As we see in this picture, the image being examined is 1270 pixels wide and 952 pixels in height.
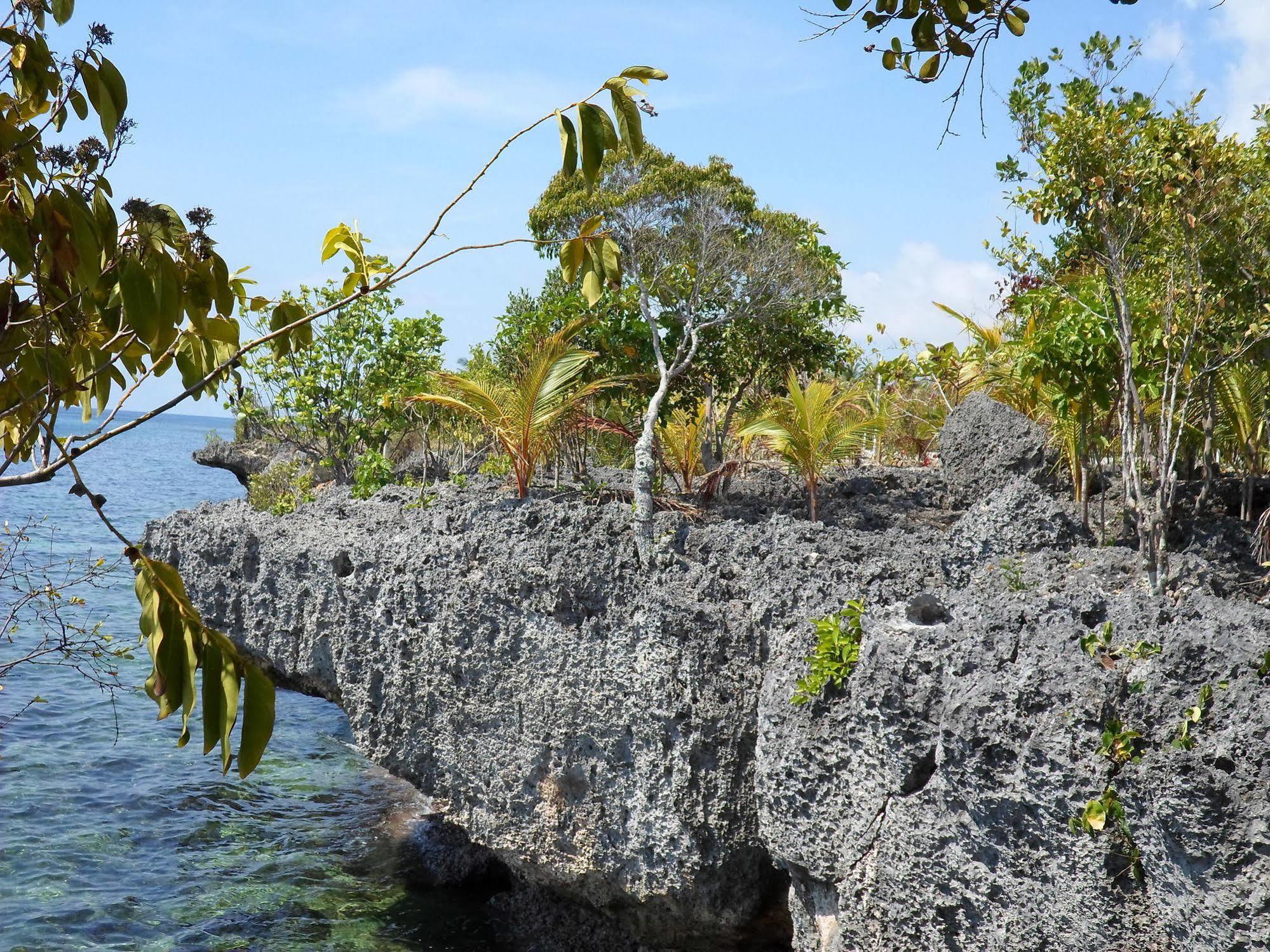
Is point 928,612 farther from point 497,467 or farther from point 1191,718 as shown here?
point 497,467

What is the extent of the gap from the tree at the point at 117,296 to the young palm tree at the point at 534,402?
5506 millimetres

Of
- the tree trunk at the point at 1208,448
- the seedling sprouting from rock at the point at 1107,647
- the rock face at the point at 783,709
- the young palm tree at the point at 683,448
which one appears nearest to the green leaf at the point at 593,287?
the rock face at the point at 783,709

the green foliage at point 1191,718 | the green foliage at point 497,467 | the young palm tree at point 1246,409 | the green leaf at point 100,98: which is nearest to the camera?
the green leaf at point 100,98

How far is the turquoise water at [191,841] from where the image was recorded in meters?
8.89

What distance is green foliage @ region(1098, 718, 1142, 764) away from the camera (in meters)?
4.42

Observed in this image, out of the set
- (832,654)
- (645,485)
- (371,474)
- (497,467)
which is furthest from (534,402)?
(832,654)

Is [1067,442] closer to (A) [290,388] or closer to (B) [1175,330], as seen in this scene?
(B) [1175,330]

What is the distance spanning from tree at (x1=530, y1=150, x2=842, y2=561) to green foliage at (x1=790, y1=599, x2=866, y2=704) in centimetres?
394

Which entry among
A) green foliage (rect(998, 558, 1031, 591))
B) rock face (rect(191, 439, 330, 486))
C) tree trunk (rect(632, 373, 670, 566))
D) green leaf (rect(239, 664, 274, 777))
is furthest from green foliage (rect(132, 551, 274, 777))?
rock face (rect(191, 439, 330, 486))

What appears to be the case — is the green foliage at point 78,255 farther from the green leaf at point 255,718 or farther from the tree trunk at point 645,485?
the tree trunk at point 645,485

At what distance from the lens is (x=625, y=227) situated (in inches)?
402

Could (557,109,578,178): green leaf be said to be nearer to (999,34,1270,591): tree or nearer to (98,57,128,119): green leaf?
(98,57,128,119): green leaf

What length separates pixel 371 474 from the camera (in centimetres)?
1160

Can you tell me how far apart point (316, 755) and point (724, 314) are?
9033mm
